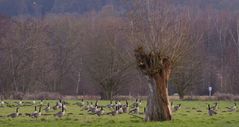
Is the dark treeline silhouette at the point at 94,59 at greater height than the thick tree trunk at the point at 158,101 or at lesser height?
greater

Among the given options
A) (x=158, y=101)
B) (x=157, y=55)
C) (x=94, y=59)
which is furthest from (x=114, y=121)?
(x=94, y=59)

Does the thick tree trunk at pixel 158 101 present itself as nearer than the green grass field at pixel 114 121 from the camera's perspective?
No

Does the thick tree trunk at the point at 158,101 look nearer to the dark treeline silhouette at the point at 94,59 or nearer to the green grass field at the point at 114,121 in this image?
the green grass field at the point at 114,121

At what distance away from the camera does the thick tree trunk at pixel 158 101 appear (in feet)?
88.7

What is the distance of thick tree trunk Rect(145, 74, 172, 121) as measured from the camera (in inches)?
1064

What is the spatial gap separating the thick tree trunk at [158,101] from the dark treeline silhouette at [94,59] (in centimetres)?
3622

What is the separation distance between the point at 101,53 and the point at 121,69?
12.0ft

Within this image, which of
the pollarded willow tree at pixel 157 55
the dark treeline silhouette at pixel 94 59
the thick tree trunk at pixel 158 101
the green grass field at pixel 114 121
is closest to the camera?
the green grass field at pixel 114 121

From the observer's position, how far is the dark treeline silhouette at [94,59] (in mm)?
67812

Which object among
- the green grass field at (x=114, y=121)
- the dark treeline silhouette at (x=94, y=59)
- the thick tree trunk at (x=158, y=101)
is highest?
the dark treeline silhouette at (x=94, y=59)

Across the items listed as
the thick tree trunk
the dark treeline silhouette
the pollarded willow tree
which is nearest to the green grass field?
the thick tree trunk

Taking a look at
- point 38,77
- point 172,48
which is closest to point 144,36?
point 172,48

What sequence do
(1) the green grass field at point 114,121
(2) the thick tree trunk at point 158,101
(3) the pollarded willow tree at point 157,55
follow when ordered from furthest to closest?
(3) the pollarded willow tree at point 157,55 → (2) the thick tree trunk at point 158,101 → (1) the green grass field at point 114,121

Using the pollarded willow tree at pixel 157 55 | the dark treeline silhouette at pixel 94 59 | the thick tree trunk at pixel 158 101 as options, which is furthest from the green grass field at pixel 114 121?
the dark treeline silhouette at pixel 94 59
